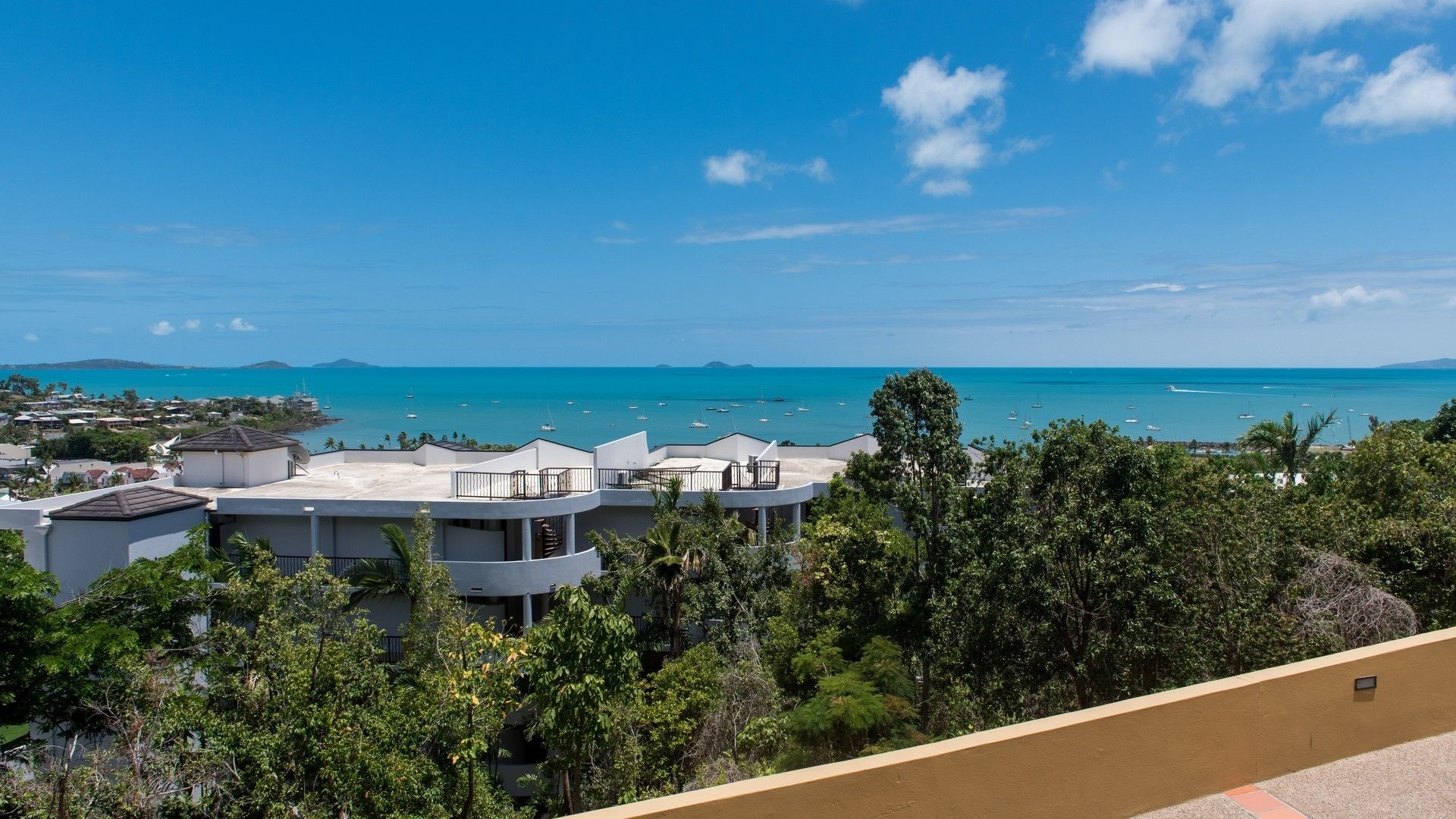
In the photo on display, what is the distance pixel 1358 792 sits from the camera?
5.07 metres

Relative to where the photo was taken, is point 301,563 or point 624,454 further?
point 624,454

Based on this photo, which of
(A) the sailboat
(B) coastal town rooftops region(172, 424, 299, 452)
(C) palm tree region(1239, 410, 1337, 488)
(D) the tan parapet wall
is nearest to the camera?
(D) the tan parapet wall

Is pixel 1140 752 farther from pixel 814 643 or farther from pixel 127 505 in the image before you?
pixel 127 505

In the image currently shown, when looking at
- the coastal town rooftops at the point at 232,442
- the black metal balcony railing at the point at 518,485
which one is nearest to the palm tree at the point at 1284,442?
the black metal balcony railing at the point at 518,485

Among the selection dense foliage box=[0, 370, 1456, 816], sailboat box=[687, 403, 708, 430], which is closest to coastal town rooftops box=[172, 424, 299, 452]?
dense foliage box=[0, 370, 1456, 816]

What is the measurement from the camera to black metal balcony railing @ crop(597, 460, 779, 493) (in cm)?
2266

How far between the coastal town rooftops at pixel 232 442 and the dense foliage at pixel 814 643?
298 inches

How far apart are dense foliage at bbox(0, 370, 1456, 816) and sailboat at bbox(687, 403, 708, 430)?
113 meters

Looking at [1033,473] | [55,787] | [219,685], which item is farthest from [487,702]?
[1033,473]

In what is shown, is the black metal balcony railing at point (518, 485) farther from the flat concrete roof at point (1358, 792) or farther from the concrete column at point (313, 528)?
the flat concrete roof at point (1358, 792)

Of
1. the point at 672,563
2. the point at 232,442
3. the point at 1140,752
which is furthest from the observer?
the point at 232,442

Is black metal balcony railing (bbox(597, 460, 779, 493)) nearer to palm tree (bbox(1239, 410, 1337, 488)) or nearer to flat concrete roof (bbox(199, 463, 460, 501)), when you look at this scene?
flat concrete roof (bbox(199, 463, 460, 501))

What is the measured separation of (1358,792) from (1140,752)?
1445 mm

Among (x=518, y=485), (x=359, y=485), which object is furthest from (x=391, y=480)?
(x=518, y=485)
